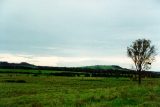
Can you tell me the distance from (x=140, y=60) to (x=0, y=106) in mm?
71857

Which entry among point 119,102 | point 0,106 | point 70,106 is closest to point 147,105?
point 119,102

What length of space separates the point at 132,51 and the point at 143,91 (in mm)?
72250

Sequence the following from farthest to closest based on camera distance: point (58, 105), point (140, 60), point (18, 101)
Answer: point (140, 60), point (18, 101), point (58, 105)

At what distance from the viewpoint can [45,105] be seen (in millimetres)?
26172

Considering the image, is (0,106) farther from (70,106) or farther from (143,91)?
(143,91)

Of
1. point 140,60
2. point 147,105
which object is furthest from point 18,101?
point 140,60

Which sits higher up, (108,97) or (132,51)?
(132,51)

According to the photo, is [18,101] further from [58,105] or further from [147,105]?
[147,105]

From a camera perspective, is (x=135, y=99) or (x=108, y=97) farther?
(x=108, y=97)

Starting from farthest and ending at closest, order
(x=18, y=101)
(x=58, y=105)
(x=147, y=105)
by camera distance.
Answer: (x=18, y=101) < (x=58, y=105) < (x=147, y=105)

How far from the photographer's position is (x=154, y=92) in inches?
→ 1083

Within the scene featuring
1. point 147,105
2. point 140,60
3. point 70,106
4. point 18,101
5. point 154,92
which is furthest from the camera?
point 140,60

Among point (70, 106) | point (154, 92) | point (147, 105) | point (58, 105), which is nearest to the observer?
point (147, 105)

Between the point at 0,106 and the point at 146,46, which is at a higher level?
the point at 146,46
